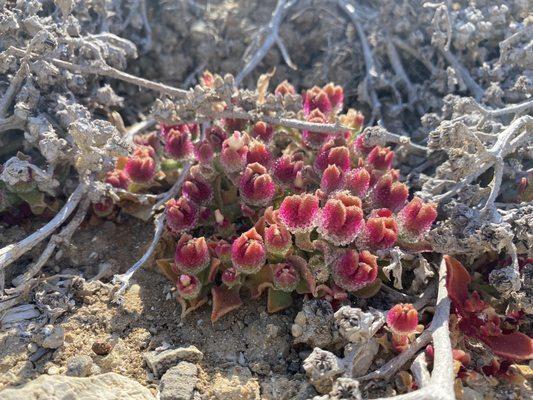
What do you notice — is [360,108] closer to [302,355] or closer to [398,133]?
[398,133]

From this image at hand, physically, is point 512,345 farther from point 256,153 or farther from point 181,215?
point 181,215

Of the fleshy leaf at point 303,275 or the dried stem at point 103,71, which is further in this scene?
the dried stem at point 103,71

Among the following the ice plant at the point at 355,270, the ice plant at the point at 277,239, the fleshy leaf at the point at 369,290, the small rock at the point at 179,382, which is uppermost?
the ice plant at the point at 277,239

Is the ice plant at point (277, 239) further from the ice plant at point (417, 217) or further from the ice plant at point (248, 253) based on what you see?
the ice plant at point (417, 217)

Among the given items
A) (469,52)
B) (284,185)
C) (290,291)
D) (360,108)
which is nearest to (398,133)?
(360,108)

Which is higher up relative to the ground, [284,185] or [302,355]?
[284,185]

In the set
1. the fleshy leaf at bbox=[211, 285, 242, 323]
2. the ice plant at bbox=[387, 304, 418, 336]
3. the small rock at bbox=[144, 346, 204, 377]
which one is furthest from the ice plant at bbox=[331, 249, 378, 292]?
the small rock at bbox=[144, 346, 204, 377]

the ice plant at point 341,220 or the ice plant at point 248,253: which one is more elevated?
the ice plant at point 341,220

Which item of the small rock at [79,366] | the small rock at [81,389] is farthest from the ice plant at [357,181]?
the small rock at [79,366]
